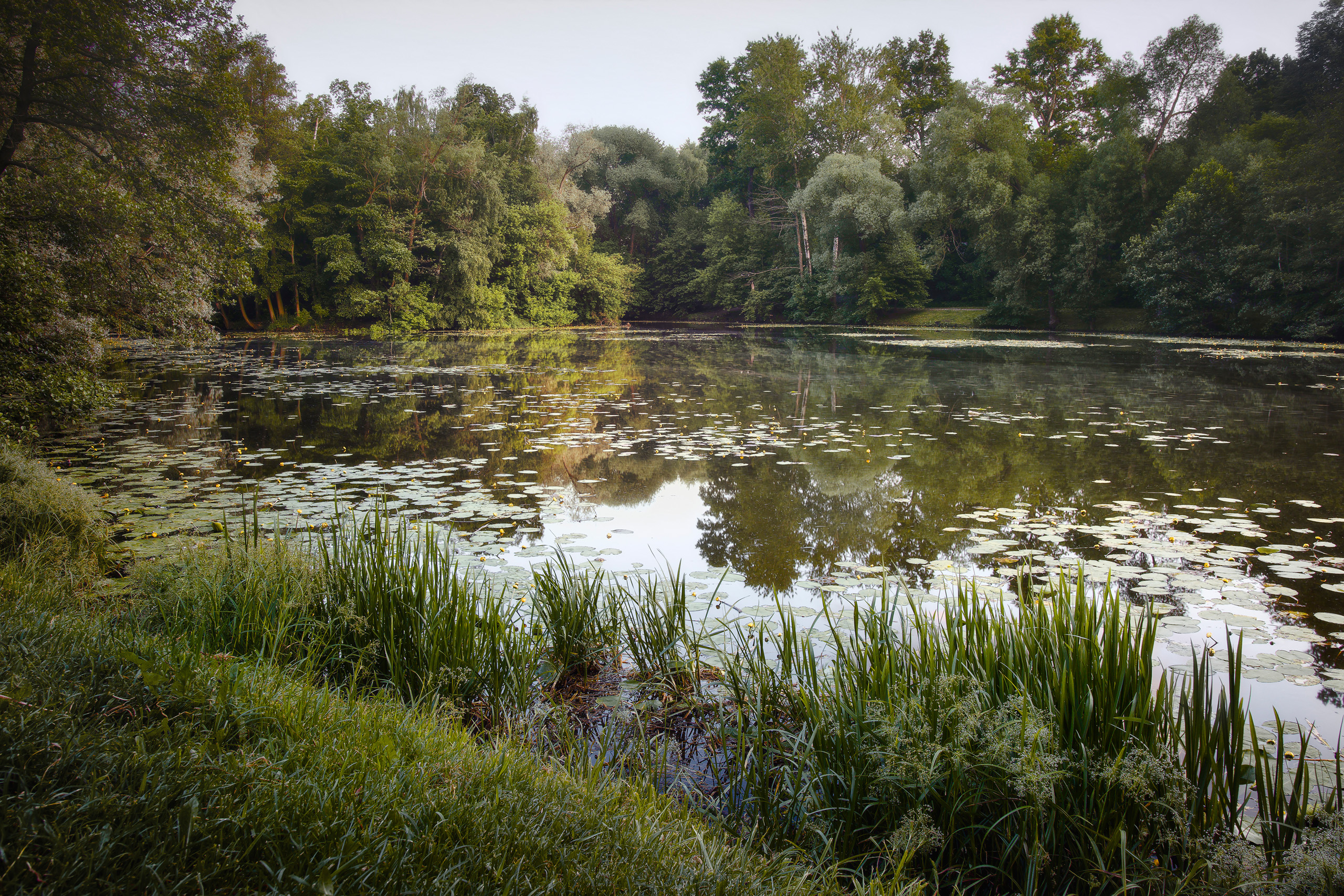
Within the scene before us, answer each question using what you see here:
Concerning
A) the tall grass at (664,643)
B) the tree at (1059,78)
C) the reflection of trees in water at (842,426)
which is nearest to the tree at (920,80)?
the tree at (1059,78)

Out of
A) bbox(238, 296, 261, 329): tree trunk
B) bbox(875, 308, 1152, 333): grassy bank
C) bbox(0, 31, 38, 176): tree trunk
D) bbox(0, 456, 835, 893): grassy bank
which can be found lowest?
bbox(0, 456, 835, 893): grassy bank

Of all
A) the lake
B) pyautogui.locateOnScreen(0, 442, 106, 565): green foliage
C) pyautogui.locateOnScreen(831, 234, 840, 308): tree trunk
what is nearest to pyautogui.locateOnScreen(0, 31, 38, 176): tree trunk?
the lake

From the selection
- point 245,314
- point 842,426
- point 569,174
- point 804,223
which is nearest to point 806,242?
point 804,223

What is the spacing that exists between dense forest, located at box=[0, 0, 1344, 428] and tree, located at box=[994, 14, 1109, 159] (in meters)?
0.19

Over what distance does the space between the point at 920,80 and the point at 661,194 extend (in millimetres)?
20639

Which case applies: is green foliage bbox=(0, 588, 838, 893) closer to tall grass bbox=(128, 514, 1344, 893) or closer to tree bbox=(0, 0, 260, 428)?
tall grass bbox=(128, 514, 1344, 893)

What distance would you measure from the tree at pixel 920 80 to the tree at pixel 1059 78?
19.2ft

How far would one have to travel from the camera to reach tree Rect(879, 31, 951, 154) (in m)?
49.2

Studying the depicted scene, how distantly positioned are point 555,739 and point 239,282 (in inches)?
531

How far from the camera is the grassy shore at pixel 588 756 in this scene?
157 centimetres

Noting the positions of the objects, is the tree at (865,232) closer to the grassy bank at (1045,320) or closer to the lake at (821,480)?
the grassy bank at (1045,320)

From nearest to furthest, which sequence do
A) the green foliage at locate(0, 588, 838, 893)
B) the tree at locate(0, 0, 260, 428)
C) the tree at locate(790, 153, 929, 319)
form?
1. the green foliage at locate(0, 588, 838, 893)
2. the tree at locate(0, 0, 260, 428)
3. the tree at locate(790, 153, 929, 319)

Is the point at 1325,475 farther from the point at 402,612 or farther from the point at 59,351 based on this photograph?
the point at 59,351

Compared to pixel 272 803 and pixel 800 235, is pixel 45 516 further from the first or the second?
pixel 800 235
